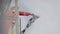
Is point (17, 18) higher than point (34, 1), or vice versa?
point (34, 1)

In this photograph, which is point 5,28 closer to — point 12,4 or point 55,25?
point 12,4

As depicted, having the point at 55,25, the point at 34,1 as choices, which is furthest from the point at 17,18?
the point at 55,25

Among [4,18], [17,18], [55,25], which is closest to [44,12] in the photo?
[55,25]

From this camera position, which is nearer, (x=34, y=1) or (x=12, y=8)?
(x=12, y=8)

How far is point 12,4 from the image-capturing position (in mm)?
1050

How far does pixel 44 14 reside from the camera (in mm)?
1228

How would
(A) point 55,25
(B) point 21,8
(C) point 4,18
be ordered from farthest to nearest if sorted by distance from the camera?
(A) point 55,25 → (B) point 21,8 → (C) point 4,18

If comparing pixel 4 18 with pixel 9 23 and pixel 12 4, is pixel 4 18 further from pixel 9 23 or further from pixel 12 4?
pixel 12 4

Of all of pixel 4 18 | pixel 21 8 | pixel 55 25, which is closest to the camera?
pixel 4 18

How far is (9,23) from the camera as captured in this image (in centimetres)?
97

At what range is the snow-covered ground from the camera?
118 cm

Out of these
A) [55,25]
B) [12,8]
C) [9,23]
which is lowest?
[55,25]

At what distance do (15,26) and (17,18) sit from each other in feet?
0.24

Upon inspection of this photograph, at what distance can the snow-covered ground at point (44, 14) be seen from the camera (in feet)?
3.86
